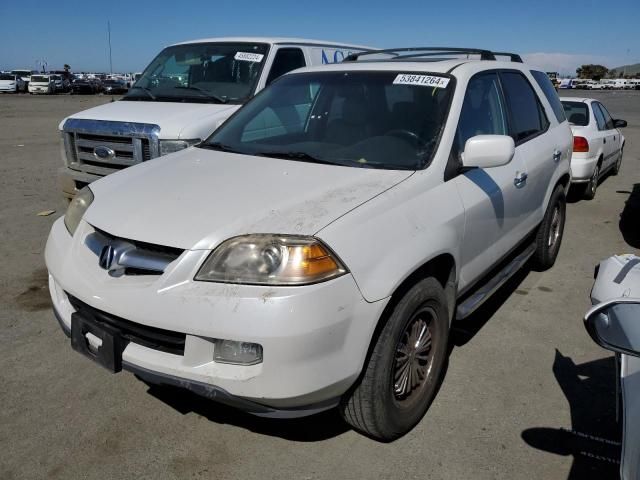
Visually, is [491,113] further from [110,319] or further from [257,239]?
[110,319]

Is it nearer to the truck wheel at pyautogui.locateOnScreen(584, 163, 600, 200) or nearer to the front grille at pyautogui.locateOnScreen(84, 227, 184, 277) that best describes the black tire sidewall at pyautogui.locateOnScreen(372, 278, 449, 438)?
the front grille at pyautogui.locateOnScreen(84, 227, 184, 277)

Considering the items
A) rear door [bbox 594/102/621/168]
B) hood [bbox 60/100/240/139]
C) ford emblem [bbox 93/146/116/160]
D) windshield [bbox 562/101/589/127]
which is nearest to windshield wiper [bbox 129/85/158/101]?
hood [bbox 60/100/240/139]

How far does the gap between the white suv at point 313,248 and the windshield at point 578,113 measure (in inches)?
210

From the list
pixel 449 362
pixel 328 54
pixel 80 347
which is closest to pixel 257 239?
pixel 80 347

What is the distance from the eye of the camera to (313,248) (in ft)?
7.55

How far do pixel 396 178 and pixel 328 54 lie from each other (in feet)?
17.7

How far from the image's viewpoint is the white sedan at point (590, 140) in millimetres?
8102

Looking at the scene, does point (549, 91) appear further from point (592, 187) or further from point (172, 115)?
point (592, 187)

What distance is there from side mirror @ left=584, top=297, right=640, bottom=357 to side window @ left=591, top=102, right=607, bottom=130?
803 centimetres

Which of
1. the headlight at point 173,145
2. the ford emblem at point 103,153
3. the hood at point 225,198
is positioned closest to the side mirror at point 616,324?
the hood at point 225,198

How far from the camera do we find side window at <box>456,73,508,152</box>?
3375mm

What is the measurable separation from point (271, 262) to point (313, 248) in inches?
7.2

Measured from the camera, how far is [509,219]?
12.6 ft

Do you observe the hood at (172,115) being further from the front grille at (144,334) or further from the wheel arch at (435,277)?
the wheel arch at (435,277)
